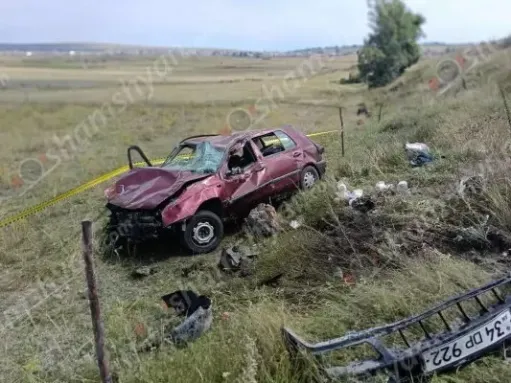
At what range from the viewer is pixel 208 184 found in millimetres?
7676

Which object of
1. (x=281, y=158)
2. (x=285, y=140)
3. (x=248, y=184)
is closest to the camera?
(x=248, y=184)

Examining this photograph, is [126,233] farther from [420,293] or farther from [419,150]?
[419,150]

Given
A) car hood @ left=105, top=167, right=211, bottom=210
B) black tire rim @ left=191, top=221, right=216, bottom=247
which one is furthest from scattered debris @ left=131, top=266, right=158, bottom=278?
car hood @ left=105, top=167, right=211, bottom=210

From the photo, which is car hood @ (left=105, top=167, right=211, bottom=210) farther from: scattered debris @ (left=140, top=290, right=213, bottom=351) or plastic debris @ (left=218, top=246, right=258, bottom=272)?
scattered debris @ (left=140, top=290, right=213, bottom=351)

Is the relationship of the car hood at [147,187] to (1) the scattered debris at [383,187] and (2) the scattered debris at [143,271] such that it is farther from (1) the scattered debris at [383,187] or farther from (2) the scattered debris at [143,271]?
(1) the scattered debris at [383,187]

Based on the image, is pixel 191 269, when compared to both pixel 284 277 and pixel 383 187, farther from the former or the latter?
pixel 383 187

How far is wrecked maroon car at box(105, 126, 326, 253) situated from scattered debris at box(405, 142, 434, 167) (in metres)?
1.61

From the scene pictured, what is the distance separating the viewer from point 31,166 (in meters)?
17.6

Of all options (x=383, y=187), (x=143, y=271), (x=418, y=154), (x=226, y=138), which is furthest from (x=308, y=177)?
(x=143, y=271)

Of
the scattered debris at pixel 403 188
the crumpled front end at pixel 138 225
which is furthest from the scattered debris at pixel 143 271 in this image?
the scattered debris at pixel 403 188

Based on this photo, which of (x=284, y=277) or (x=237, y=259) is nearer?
(x=284, y=277)

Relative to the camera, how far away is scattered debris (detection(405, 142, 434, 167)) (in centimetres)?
880

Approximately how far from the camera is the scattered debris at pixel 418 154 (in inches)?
346

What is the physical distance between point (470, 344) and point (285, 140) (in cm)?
609
